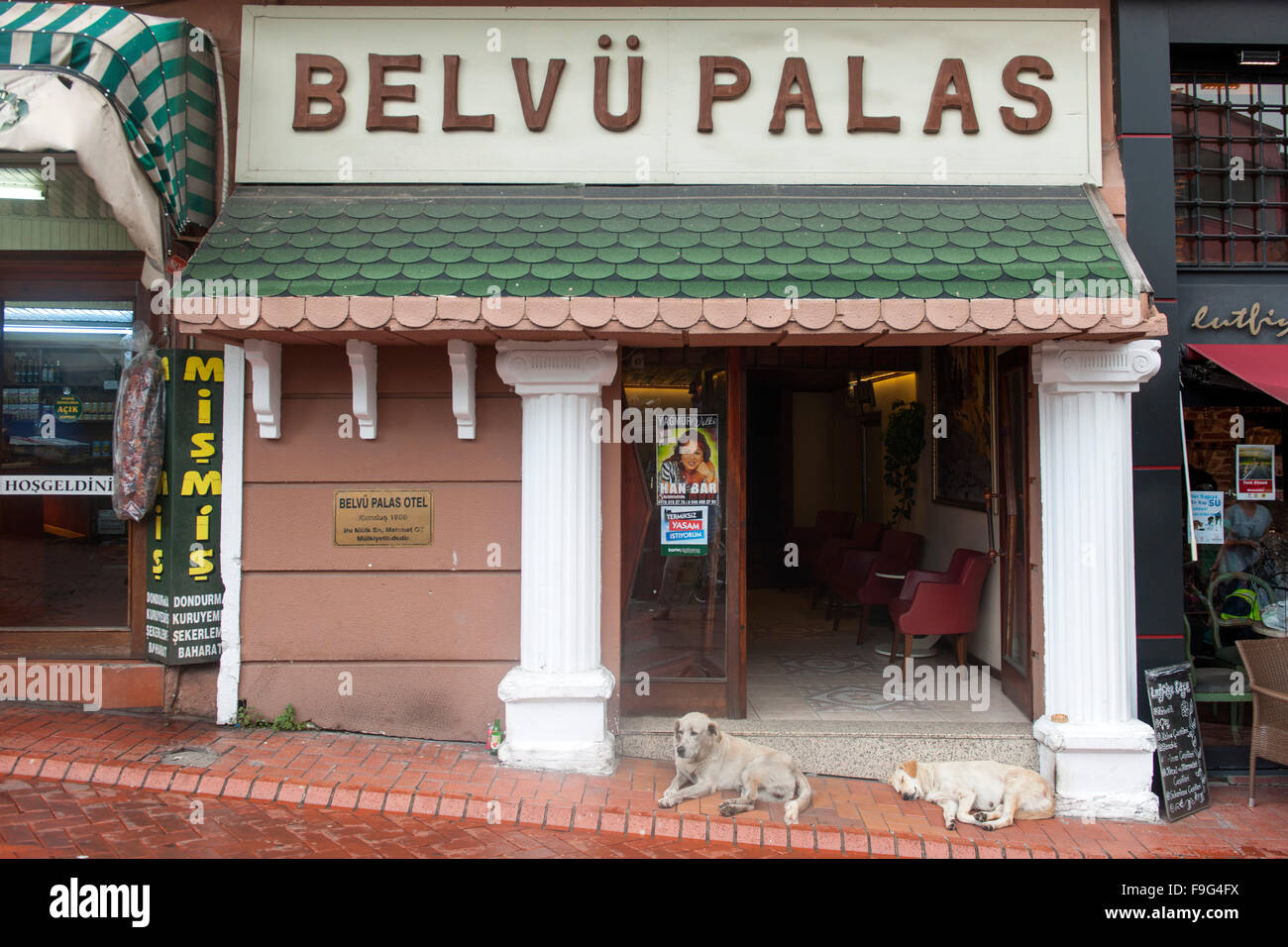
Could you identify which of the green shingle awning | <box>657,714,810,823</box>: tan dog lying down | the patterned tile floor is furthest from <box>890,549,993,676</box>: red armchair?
the green shingle awning

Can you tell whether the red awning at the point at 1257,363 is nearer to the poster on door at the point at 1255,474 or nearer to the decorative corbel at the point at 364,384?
the poster on door at the point at 1255,474

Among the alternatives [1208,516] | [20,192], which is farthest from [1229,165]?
[20,192]

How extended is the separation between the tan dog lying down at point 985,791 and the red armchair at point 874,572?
8.39 feet

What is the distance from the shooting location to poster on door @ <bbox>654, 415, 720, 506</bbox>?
579cm

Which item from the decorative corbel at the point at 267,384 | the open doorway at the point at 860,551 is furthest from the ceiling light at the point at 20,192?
the open doorway at the point at 860,551

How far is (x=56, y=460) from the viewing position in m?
6.21

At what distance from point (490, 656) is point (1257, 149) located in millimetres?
6242

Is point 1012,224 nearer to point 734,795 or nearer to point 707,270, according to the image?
point 707,270

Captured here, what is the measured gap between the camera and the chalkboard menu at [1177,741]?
5109 millimetres

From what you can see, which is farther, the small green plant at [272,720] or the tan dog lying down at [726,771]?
the small green plant at [272,720]

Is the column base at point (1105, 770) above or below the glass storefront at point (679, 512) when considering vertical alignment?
below

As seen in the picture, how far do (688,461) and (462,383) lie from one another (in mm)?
1545

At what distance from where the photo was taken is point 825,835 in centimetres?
450

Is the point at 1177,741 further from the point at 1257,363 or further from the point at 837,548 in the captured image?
the point at 837,548
